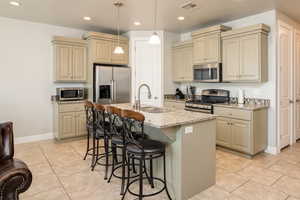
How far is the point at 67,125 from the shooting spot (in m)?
4.68

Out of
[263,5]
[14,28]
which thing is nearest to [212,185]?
[263,5]

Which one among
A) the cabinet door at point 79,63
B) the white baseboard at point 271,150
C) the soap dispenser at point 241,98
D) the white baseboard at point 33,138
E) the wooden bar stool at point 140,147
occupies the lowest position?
the white baseboard at point 271,150

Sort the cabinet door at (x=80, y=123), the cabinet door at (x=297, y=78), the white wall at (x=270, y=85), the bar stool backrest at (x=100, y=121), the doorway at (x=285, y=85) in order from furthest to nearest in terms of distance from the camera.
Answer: the cabinet door at (x=80, y=123) < the cabinet door at (x=297, y=78) < the doorway at (x=285, y=85) < the white wall at (x=270, y=85) < the bar stool backrest at (x=100, y=121)

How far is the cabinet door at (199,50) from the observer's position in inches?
183

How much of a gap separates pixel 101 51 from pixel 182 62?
2.10m

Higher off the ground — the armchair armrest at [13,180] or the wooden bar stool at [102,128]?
the wooden bar stool at [102,128]

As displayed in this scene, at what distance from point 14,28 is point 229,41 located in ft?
15.2

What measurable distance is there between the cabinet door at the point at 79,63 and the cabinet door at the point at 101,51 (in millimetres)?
296

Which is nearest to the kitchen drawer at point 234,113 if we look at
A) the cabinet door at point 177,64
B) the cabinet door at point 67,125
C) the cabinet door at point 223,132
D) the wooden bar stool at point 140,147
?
the cabinet door at point 223,132

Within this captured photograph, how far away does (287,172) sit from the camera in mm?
3096

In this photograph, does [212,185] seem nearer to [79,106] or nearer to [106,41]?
[79,106]

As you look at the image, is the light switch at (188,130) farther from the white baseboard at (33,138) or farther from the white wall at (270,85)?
the white baseboard at (33,138)

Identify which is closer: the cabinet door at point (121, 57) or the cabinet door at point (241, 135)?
the cabinet door at point (241, 135)

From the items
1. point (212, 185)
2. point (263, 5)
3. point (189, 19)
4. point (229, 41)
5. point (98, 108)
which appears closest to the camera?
point (212, 185)
